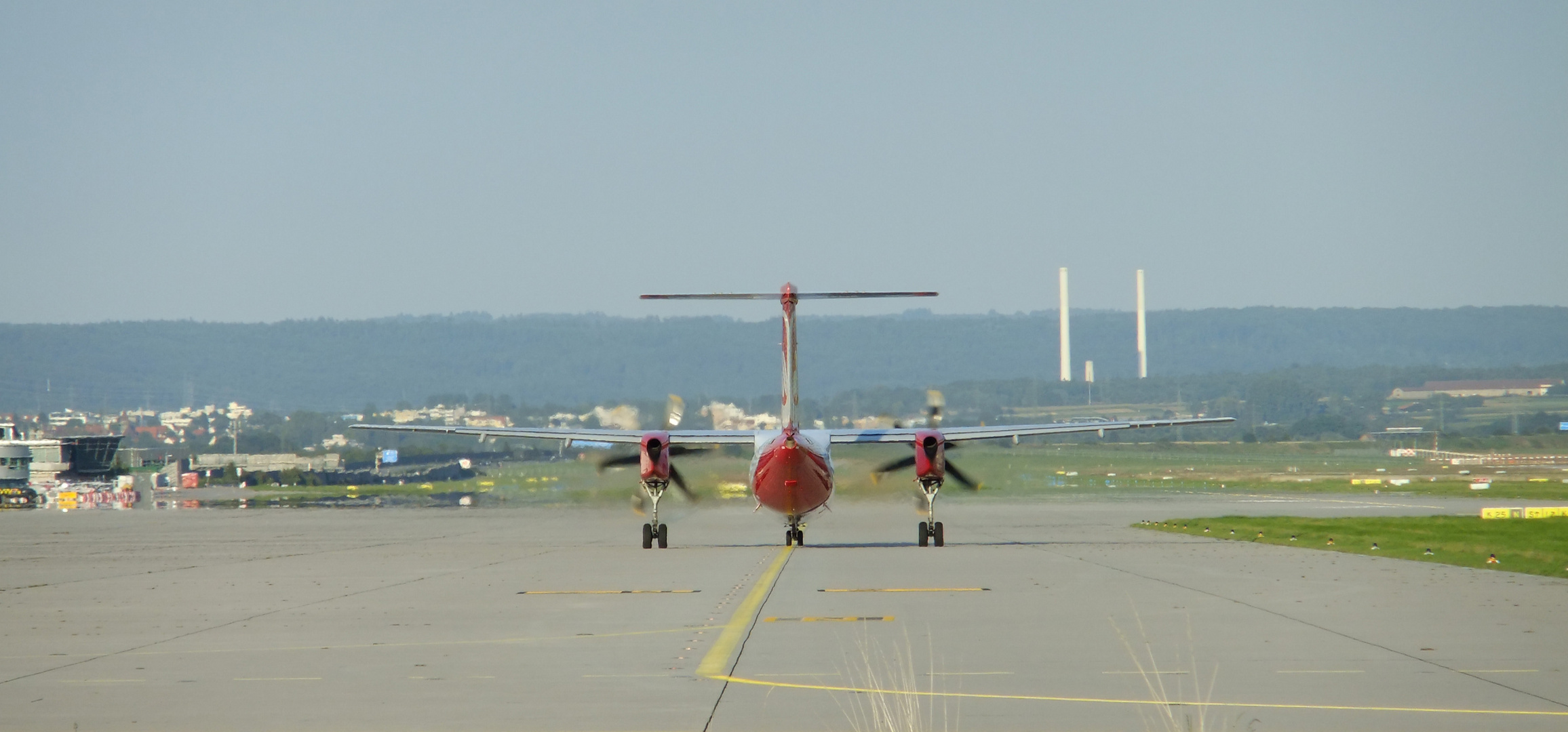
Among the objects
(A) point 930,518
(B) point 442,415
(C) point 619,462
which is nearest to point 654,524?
(C) point 619,462

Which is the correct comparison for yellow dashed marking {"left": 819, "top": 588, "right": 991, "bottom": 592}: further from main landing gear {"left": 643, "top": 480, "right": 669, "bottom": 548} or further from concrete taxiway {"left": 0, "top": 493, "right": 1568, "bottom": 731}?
main landing gear {"left": 643, "top": 480, "right": 669, "bottom": 548}

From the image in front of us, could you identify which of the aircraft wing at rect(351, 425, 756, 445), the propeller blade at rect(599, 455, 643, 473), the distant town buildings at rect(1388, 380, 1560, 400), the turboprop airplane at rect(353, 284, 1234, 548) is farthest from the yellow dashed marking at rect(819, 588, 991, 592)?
the distant town buildings at rect(1388, 380, 1560, 400)

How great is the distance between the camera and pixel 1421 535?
35719 millimetres

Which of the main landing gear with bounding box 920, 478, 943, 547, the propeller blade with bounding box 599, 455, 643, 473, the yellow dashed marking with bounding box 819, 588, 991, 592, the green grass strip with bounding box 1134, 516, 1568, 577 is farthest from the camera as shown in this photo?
the propeller blade with bounding box 599, 455, 643, 473

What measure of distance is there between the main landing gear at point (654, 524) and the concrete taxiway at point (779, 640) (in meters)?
2.51

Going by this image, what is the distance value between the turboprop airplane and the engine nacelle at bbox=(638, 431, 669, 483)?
17mm

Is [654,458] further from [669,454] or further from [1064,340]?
[1064,340]

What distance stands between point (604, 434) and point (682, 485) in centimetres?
277

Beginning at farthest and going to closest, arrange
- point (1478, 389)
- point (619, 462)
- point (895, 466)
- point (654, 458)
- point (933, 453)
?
point (1478, 389), point (619, 462), point (895, 466), point (654, 458), point (933, 453)

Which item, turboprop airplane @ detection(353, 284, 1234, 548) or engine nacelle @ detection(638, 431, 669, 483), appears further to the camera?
engine nacelle @ detection(638, 431, 669, 483)

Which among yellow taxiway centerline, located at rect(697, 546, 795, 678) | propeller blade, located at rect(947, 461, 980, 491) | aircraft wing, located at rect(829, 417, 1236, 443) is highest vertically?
aircraft wing, located at rect(829, 417, 1236, 443)

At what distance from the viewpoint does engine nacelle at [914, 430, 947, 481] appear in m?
35.3

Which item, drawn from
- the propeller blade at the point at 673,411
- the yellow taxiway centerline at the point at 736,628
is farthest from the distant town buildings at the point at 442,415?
the yellow taxiway centerline at the point at 736,628

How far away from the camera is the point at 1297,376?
175250 millimetres
